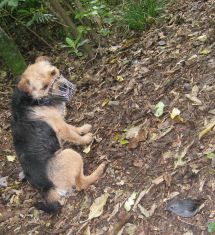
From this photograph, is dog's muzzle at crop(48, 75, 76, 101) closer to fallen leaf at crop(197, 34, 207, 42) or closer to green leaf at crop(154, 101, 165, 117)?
green leaf at crop(154, 101, 165, 117)

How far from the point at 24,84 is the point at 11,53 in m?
2.03

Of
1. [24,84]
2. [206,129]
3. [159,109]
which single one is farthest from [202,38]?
[24,84]

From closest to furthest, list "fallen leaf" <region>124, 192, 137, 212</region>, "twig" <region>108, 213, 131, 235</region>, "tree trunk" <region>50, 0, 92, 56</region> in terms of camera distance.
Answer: "twig" <region>108, 213, 131, 235</region> < "fallen leaf" <region>124, 192, 137, 212</region> < "tree trunk" <region>50, 0, 92, 56</region>

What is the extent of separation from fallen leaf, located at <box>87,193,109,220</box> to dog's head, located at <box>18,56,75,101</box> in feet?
4.32

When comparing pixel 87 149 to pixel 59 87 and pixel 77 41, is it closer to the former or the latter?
pixel 59 87

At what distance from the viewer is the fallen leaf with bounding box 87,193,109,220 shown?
4756 mm

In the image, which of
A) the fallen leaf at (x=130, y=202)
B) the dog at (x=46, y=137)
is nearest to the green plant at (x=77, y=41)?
the dog at (x=46, y=137)

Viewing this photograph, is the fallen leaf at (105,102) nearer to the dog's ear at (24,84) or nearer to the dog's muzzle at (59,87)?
the dog's muzzle at (59,87)

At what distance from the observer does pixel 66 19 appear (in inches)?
287

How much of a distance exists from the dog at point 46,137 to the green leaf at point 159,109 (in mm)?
898

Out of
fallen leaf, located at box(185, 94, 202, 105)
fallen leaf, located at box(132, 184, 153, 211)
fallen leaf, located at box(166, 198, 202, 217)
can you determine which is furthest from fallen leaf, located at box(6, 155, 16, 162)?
fallen leaf, located at box(166, 198, 202, 217)

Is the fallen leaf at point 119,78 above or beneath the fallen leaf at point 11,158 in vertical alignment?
above

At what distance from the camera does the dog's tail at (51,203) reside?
495cm

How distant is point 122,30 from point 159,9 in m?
0.78
